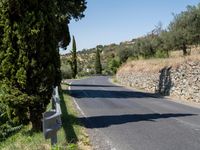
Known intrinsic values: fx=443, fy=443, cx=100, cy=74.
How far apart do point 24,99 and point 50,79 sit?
1.09 meters

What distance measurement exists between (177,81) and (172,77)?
62.0 inches

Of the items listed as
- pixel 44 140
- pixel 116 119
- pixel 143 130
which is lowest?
pixel 116 119

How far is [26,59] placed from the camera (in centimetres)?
1333

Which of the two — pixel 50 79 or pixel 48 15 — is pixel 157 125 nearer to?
pixel 50 79

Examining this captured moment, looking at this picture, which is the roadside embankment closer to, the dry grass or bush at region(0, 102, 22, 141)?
the dry grass

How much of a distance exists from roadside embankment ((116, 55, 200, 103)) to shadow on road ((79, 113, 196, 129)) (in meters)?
9.37

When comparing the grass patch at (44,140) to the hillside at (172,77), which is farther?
the hillside at (172,77)

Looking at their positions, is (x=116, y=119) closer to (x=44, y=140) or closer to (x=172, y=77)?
(x=44, y=140)

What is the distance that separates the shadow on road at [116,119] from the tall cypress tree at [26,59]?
2451 mm

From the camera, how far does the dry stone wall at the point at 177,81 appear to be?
28062 millimetres

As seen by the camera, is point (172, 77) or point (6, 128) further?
point (172, 77)

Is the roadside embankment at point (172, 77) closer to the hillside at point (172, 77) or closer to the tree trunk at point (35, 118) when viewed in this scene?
the hillside at point (172, 77)

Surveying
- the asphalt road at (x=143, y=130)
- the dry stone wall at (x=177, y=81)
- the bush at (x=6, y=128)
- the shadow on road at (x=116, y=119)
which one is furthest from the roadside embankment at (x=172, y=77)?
the bush at (x=6, y=128)

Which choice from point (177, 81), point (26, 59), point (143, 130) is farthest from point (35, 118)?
point (177, 81)
